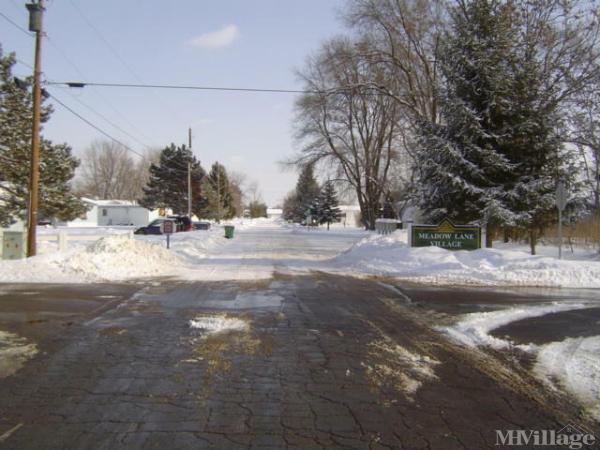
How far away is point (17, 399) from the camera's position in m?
4.91

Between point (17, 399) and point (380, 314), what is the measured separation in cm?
624

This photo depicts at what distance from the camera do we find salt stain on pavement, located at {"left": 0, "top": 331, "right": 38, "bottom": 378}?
5.93 m

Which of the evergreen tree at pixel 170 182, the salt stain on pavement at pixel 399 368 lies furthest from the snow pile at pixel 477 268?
the evergreen tree at pixel 170 182

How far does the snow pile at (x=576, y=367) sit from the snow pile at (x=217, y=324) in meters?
4.25

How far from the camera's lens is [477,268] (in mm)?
16062

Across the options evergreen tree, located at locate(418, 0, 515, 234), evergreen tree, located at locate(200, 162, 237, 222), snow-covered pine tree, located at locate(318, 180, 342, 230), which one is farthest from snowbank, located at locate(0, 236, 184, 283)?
evergreen tree, located at locate(200, 162, 237, 222)

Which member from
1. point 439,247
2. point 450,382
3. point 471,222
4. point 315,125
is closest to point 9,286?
point 450,382

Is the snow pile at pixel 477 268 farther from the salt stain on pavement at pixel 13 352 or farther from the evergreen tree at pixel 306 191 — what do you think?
the evergreen tree at pixel 306 191

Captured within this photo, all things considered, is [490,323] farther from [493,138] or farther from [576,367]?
[493,138]

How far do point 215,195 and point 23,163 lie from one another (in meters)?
59.0

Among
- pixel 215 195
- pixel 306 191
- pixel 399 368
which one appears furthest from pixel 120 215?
pixel 399 368

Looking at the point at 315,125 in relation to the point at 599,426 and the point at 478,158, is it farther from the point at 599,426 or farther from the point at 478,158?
the point at 599,426

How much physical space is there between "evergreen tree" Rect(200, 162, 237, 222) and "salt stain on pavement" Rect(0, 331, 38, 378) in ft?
248

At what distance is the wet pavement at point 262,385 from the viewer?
4.18m
